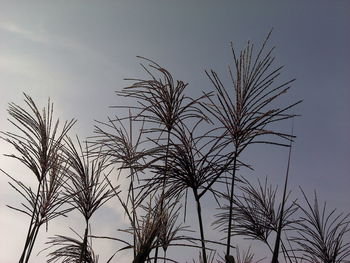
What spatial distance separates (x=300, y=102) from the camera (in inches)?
108

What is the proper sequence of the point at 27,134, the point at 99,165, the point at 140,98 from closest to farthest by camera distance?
the point at 140,98 → the point at 27,134 → the point at 99,165

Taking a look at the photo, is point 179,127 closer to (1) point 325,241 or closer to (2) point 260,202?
(2) point 260,202

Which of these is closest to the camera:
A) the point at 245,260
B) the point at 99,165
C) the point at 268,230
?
the point at 99,165

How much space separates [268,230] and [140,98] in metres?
2.56

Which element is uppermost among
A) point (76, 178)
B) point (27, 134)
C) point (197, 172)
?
point (27, 134)

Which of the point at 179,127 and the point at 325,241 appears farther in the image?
the point at 325,241

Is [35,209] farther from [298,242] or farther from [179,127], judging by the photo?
[298,242]

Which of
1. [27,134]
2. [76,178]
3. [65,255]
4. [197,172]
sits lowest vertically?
[65,255]

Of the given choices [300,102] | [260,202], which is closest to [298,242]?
[260,202]

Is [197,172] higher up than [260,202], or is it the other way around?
[260,202]

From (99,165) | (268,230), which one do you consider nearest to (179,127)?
(99,165)

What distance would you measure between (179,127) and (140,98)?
64 cm

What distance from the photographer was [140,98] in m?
3.69

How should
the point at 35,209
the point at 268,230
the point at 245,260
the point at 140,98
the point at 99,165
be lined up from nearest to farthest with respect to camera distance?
the point at 140,98
the point at 35,209
the point at 99,165
the point at 268,230
the point at 245,260
